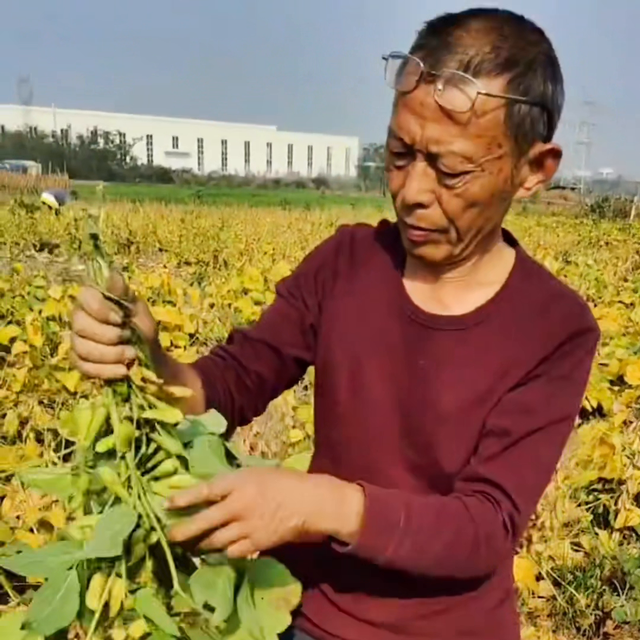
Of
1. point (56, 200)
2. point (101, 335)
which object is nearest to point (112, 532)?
point (101, 335)

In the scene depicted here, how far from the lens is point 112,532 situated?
886mm

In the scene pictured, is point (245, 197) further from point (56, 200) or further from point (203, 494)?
point (203, 494)

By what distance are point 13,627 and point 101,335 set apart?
14.9 inches

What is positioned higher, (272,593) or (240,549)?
(240,549)

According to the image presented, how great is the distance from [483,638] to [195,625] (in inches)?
15.7

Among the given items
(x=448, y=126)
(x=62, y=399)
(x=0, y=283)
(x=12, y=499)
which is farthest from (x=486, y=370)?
(x=0, y=283)

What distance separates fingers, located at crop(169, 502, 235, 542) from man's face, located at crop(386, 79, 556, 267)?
0.47 metres

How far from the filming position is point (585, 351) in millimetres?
1201

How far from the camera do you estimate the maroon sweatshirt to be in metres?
1.12

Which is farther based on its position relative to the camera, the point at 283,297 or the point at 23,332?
the point at 23,332

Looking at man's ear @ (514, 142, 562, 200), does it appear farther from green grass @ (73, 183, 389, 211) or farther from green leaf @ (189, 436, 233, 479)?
green grass @ (73, 183, 389, 211)

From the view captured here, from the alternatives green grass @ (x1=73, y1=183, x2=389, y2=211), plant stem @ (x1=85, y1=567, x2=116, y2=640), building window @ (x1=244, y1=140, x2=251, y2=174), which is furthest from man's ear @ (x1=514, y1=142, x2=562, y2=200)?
building window @ (x1=244, y1=140, x2=251, y2=174)

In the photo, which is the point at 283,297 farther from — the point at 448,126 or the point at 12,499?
the point at 12,499

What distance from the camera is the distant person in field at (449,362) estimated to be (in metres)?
1.12
